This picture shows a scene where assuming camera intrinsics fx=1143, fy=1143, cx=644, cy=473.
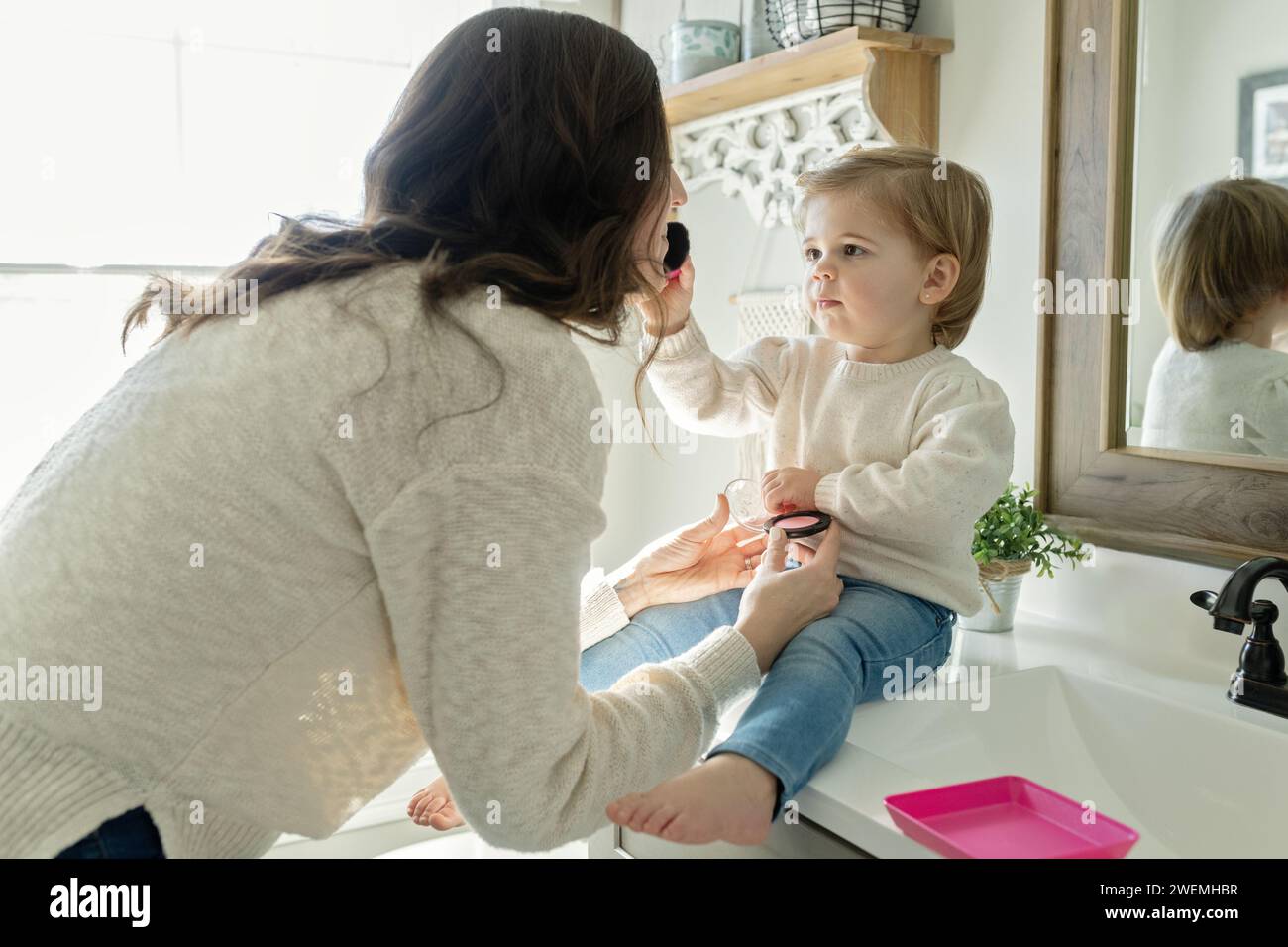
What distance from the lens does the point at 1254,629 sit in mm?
1124

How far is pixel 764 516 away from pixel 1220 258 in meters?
0.57

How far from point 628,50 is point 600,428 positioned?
0.31m

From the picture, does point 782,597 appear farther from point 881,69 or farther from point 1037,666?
point 881,69

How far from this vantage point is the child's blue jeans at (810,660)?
95 centimetres

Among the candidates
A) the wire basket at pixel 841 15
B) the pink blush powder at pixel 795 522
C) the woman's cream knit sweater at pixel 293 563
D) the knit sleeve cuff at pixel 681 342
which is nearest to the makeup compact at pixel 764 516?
the pink blush powder at pixel 795 522

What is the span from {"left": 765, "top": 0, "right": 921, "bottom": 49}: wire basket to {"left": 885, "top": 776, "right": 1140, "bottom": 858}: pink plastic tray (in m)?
1.06

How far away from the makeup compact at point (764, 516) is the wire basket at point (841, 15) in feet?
2.12

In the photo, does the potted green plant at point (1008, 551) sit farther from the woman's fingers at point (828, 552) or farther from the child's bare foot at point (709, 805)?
the child's bare foot at point (709, 805)

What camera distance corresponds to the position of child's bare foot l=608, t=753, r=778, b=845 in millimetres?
859

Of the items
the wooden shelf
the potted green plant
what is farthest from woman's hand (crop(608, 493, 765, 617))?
the wooden shelf

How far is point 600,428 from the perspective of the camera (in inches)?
32.5

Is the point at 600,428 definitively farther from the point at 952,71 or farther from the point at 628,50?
the point at 952,71

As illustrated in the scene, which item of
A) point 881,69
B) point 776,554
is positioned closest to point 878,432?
point 776,554
